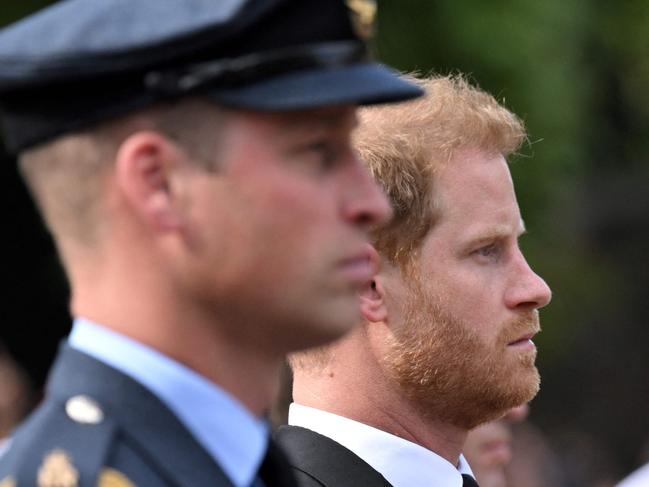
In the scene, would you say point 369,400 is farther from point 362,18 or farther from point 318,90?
point 318,90

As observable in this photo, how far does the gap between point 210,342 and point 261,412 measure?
0.53ft

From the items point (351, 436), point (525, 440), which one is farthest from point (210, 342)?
point (525, 440)

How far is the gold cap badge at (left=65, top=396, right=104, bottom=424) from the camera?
6.85 feet

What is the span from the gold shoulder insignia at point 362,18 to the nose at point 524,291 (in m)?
1.30

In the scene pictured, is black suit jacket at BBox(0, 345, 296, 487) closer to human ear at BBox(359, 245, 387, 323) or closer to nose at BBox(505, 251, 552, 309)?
human ear at BBox(359, 245, 387, 323)

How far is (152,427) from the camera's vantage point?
2.09 meters

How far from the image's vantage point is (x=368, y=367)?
11.6ft

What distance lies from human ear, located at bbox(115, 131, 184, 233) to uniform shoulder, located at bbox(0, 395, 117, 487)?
0.28 m

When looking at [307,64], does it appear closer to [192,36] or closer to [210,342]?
[192,36]

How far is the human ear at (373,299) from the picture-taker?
139 inches

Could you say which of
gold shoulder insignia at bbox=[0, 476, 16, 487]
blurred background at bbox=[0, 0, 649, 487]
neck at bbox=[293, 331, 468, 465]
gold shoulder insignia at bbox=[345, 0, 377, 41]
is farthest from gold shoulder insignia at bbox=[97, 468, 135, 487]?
blurred background at bbox=[0, 0, 649, 487]

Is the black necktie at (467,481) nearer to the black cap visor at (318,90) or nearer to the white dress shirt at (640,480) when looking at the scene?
the white dress shirt at (640,480)

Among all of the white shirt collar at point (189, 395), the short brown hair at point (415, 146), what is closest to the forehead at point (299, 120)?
the white shirt collar at point (189, 395)

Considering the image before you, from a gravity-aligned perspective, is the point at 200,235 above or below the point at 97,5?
below
